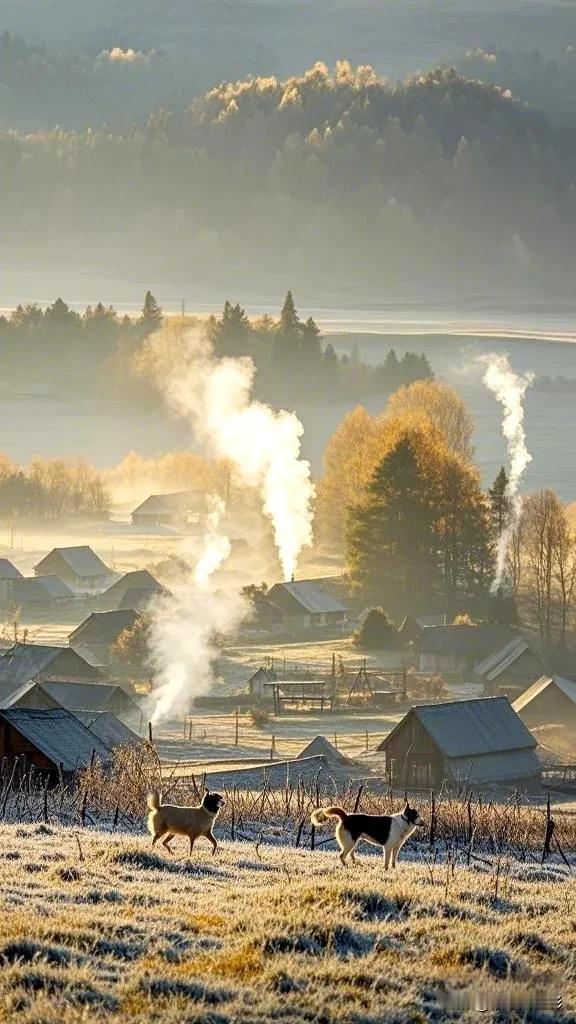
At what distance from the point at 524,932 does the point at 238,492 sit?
143964mm

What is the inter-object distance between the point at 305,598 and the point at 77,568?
2167 cm

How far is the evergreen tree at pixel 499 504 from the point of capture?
118188mm

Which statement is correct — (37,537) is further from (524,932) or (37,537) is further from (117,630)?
(524,932)

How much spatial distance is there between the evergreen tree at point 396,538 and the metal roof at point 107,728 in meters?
53.5

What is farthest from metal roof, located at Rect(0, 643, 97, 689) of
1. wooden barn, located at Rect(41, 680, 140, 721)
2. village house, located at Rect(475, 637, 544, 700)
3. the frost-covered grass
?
the frost-covered grass

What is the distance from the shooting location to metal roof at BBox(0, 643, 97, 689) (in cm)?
8350

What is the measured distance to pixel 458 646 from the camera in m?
98.4

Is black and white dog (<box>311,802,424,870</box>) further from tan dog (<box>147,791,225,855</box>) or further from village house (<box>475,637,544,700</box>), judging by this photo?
village house (<box>475,637,544,700</box>)

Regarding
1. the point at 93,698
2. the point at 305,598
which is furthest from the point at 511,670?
the point at 305,598

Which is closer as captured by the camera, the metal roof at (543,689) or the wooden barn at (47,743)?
the wooden barn at (47,743)

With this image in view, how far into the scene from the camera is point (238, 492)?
167m

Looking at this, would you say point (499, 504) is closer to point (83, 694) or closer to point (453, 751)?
point (83, 694)

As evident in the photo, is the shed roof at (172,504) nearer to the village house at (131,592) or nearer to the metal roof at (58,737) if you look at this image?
the village house at (131,592)

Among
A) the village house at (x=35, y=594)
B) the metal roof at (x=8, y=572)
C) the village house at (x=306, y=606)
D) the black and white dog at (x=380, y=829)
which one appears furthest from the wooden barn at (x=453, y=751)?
the metal roof at (x=8, y=572)
